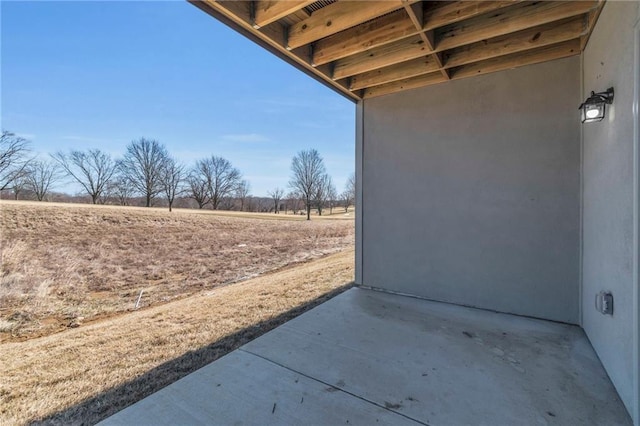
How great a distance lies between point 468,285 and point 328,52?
300 centimetres

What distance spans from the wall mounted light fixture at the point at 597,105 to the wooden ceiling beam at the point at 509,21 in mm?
689

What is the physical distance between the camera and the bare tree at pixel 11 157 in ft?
54.2

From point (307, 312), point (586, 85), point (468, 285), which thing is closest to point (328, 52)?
point (586, 85)

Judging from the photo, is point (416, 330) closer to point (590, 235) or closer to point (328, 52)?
point (590, 235)

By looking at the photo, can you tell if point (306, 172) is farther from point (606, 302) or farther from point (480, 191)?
point (606, 302)

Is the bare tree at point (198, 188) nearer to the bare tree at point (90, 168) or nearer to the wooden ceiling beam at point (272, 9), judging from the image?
the bare tree at point (90, 168)

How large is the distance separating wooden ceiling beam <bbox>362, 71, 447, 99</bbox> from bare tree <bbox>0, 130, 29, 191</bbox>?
80.8 ft

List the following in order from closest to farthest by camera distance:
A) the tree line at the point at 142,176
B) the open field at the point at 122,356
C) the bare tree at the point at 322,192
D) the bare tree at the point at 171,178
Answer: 1. the open field at the point at 122,356
2. the tree line at the point at 142,176
3. the bare tree at the point at 171,178
4. the bare tree at the point at 322,192

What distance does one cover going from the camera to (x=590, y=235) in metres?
2.18

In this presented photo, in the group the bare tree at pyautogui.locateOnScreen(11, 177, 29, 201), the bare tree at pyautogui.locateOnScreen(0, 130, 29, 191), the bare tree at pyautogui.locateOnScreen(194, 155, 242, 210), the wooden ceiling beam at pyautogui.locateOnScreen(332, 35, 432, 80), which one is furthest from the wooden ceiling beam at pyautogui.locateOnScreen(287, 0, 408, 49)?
the bare tree at pyautogui.locateOnScreen(194, 155, 242, 210)

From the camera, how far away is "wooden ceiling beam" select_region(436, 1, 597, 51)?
1.92 m

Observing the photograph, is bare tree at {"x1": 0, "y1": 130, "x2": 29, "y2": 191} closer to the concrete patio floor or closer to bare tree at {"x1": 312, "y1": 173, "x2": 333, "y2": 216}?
bare tree at {"x1": 312, "y1": 173, "x2": 333, "y2": 216}

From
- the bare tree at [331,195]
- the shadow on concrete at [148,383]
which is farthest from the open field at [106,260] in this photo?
the bare tree at [331,195]

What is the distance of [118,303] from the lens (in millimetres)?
4930
